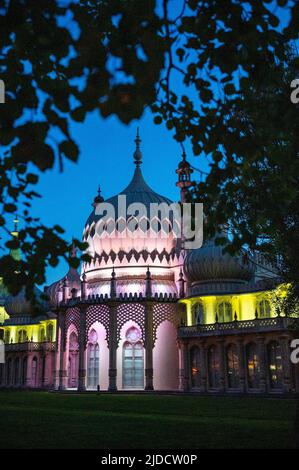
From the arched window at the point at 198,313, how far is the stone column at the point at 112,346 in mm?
5911

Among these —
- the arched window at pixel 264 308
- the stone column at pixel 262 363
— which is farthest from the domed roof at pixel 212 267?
the stone column at pixel 262 363

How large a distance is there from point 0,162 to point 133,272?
3943 cm

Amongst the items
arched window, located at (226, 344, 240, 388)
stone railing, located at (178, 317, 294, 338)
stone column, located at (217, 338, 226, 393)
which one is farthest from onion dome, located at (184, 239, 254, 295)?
arched window, located at (226, 344, 240, 388)

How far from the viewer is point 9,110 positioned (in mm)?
5137

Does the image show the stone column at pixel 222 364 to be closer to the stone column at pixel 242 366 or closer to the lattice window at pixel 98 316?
the stone column at pixel 242 366

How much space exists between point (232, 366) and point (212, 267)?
7962 mm

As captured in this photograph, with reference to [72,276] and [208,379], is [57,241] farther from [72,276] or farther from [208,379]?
[72,276]

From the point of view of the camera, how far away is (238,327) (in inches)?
1470

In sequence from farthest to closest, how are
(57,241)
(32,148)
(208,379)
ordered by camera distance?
1. (208,379)
2. (57,241)
3. (32,148)

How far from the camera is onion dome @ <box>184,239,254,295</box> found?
42.6m

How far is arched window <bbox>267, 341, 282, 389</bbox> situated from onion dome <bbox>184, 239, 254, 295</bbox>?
297 inches

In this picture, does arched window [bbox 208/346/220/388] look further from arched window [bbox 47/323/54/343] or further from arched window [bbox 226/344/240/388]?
arched window [bbox 47/323/54/343]

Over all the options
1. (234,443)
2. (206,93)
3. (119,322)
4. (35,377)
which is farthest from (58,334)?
(206,93)

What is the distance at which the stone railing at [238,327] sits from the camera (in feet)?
114
